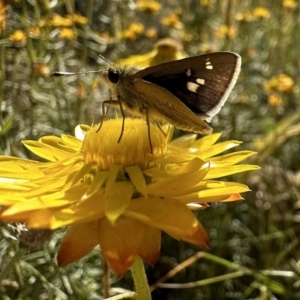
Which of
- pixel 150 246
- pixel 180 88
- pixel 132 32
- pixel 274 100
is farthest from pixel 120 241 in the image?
pixel 132 32

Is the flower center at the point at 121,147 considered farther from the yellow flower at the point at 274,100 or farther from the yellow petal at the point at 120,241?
the yellow flower at the point at 274,100

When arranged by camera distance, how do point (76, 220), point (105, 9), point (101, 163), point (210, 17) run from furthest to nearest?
point (105, 9) < point (210, 17) < point (101, 163) < point (76, 220)

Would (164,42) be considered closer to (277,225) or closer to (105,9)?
(277,225)

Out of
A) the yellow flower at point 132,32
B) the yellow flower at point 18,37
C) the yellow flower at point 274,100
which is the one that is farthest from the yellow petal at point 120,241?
the yellow flower at point 132,32

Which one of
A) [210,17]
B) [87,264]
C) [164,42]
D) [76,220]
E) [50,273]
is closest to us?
[76,220]

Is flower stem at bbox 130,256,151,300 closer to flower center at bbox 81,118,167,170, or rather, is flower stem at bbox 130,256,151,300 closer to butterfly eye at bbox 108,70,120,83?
flower center at bbox 81,118,167,170

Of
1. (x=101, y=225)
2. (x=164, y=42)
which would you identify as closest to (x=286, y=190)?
(x=164, y=42)

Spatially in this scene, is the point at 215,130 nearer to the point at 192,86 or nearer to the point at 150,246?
the point at 192,86

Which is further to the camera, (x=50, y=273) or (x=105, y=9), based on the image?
(x=105, y=9)
